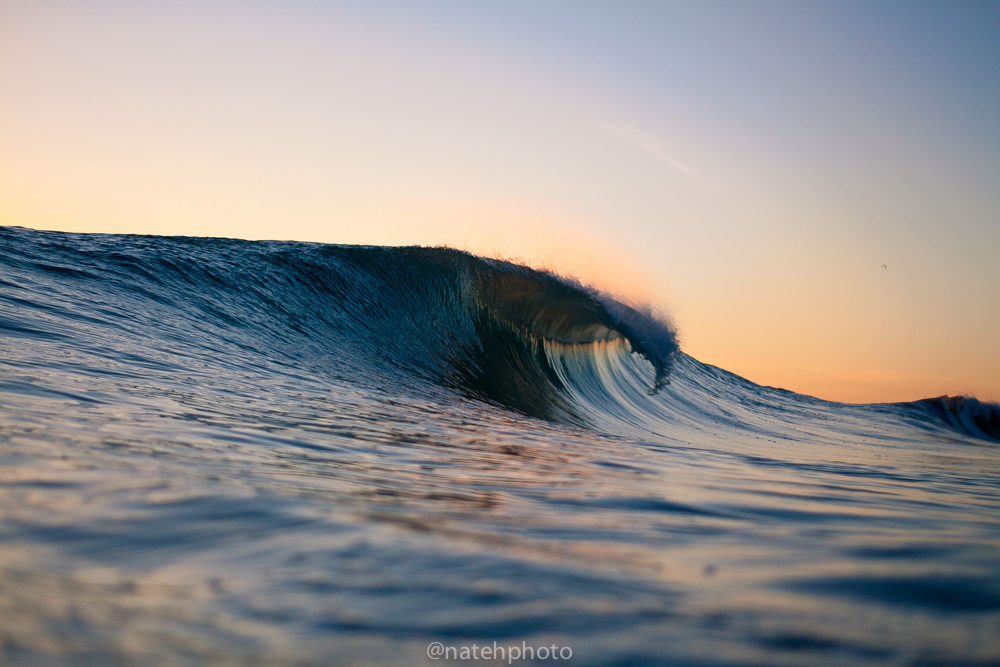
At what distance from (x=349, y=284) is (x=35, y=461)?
25.3ft

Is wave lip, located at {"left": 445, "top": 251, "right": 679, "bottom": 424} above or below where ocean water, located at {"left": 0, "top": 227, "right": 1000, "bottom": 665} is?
above

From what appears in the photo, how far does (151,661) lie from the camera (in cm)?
81

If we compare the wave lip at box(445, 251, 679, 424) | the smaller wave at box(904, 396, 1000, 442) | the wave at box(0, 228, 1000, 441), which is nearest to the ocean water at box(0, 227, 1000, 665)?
the wave at box(0, 228, 1000, 441)

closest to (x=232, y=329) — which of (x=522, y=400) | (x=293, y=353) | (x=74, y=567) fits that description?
(x=293, y=353)

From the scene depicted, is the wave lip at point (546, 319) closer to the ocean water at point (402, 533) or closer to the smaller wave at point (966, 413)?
the ocean water at point (402, 533)

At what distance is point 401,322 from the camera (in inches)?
342

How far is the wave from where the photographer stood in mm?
5781

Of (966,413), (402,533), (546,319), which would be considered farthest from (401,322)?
(966,413)

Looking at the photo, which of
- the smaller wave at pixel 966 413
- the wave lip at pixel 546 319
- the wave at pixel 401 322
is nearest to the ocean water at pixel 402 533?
the wave at pixel 401 322

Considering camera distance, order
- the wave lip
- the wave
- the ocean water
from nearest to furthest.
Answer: the ocean water < the wave < the wave lip

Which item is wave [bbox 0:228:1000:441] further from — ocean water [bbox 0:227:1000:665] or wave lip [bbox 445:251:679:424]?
ocean water [bbox 0:227:1000:665]

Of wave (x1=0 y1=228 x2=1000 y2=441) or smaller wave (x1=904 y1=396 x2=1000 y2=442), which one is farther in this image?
smaller wave (x1=904 y1=396 x2=1000 y2=442)

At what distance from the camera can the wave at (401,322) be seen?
5.78 m

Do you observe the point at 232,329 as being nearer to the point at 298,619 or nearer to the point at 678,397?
the point at 298,619
